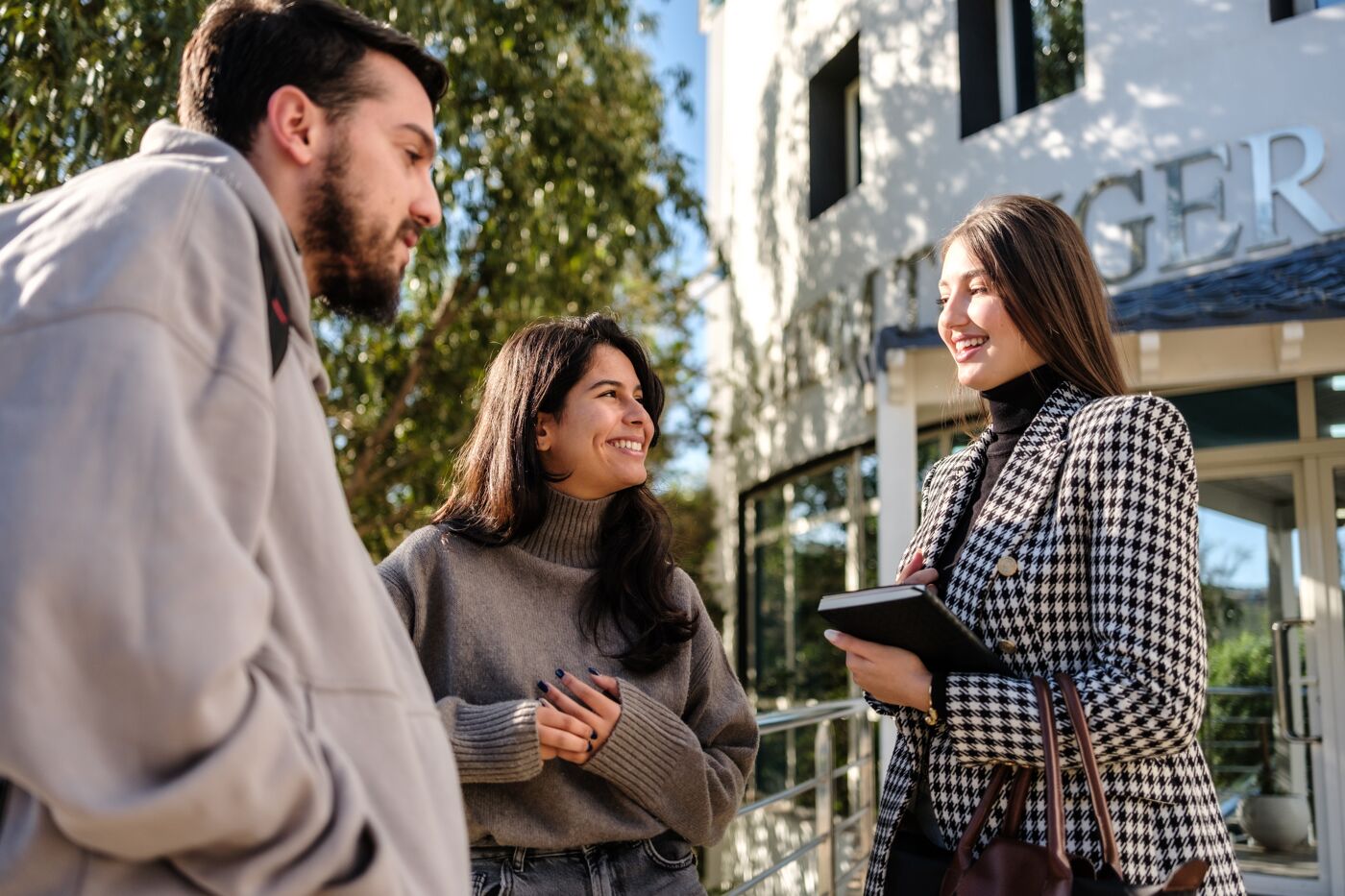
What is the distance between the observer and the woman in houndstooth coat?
180cm

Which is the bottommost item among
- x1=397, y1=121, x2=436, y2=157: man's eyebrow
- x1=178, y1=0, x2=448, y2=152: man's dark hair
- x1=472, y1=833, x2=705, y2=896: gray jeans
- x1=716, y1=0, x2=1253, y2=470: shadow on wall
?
x1=472, y1=833, x2=705, y2=896: gray jeans

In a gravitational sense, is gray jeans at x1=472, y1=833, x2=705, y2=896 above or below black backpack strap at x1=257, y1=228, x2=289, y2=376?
below

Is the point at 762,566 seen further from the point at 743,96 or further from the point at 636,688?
the point at 636,688

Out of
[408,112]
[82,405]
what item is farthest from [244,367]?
[408,112]

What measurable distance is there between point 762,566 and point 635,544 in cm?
1019

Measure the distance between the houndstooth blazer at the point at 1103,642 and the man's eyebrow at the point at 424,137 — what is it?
108 centimetres

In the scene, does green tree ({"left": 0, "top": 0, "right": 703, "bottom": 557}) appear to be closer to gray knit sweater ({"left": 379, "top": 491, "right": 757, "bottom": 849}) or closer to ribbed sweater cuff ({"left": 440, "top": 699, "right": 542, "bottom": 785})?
gray knit sweater ({"left": 379, "top": 491, "right": 757, "bottom": 849})

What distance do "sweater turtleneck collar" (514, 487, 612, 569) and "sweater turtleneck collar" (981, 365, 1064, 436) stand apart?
830 millimetres

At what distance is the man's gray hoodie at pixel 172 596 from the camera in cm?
97

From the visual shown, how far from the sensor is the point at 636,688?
7.52 ft

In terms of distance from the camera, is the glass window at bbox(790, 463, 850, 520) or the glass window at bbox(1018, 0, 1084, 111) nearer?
the glass window at bbox(1018, 0, 1084, 111)

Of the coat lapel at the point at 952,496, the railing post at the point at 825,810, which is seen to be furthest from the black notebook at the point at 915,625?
the railing post at the point at 825,810

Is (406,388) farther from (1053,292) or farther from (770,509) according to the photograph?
(1053,292)

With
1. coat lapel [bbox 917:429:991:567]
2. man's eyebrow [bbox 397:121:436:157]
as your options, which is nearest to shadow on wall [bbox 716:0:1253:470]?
coat lapel [bbox 917:429:991:567]
